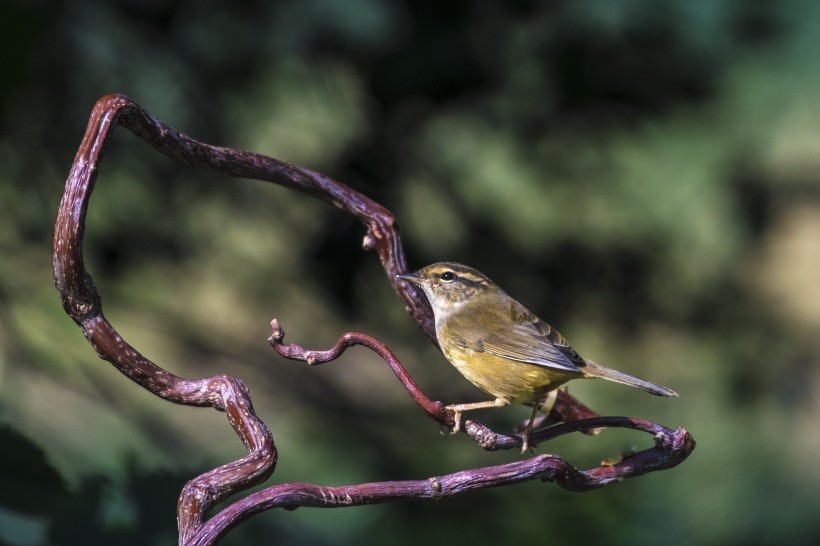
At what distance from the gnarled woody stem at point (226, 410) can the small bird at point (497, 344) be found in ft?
1.17

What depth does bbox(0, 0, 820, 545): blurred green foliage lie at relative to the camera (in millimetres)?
3416

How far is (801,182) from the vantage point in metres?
3.84

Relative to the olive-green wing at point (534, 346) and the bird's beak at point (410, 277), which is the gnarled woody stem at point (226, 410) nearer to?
the bird's beak at point (410, 277)

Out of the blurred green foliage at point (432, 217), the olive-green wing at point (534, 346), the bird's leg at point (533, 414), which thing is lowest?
the bird's leg at point (533, 414)

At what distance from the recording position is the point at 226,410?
1.48 meters

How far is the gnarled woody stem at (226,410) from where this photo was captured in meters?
1.35

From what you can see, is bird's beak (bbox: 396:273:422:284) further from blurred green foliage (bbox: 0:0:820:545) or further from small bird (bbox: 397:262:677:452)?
blurred green foliage (bbox: 0:0:820:545)

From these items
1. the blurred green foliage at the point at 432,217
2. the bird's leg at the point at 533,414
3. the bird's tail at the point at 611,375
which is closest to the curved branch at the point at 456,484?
the bird's leg at the point at 533,414

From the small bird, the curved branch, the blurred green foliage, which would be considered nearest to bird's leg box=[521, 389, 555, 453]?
the small bird

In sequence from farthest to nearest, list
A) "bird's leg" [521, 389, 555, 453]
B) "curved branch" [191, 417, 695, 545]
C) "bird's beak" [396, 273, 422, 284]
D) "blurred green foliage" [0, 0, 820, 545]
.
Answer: "blurred green foliage" [0, 0, 820, 545], "bird's beak" [396, 273, 422, 284], "bird's leg" [521, 389, 555, 453], "curved branch" [191, 417, 695, 545]

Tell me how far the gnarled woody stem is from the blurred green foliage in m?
1.72

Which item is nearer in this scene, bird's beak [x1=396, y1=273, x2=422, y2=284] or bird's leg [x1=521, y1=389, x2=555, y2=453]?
bird's leg [x1=521, y1=389, x2=555, y2=453]

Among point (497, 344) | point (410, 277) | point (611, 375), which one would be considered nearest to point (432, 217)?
point (497, 344)

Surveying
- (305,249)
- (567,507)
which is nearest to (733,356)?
(567,507)
